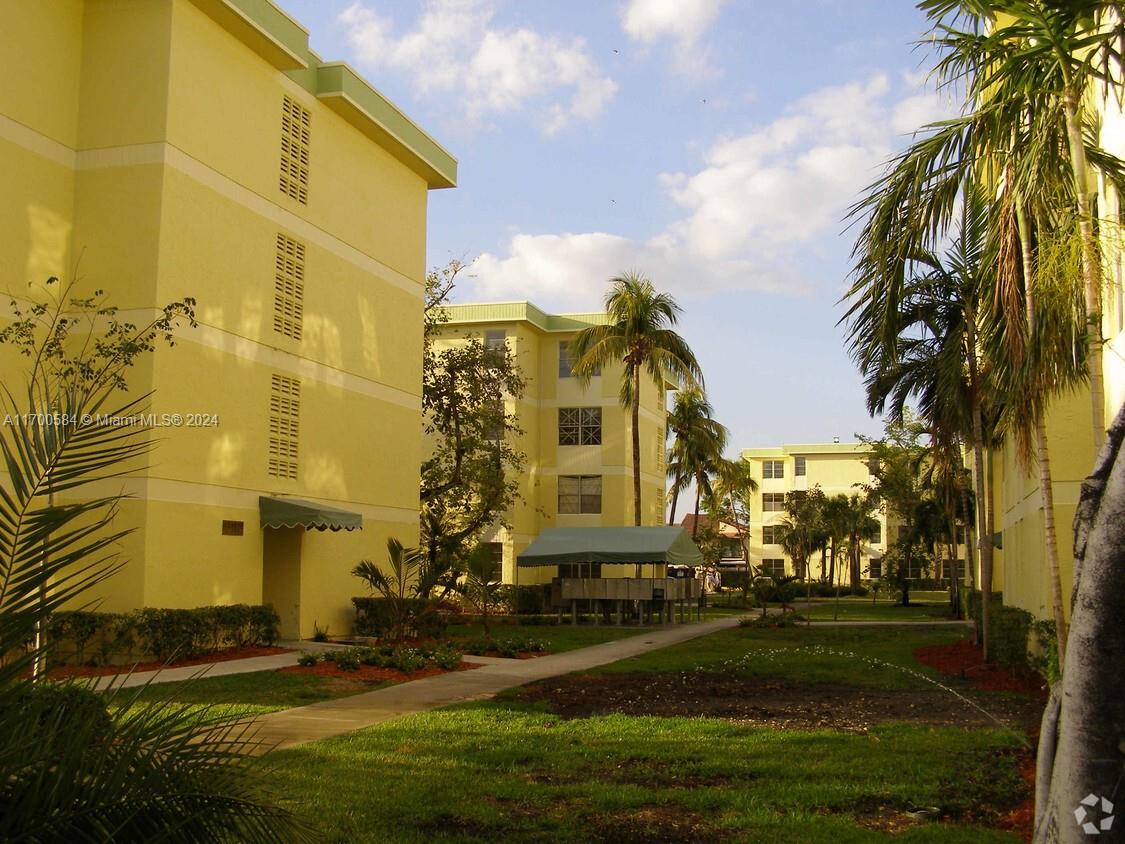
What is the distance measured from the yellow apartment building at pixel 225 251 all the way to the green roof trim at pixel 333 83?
6 cm

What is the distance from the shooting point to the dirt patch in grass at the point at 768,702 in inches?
493

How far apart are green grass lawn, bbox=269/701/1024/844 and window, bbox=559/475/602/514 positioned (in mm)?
34775

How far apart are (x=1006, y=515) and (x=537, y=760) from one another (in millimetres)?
17788

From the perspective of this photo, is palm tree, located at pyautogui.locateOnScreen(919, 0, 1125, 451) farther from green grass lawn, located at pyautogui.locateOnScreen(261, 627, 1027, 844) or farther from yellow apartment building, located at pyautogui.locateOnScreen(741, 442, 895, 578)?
yellow apartment building, located at pyautogui.locateOnScreen(741, 442, 895, 578)

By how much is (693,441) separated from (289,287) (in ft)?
116

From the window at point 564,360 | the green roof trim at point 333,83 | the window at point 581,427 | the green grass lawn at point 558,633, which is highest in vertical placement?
the green roof trim at point 333,83

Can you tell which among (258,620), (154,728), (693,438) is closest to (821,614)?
(693,438)

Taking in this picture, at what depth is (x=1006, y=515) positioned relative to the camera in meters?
24.4

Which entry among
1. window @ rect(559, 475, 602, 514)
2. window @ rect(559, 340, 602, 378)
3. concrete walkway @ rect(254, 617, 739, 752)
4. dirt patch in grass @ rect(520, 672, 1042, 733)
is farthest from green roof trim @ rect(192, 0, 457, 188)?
window @ rect(559, 475, 602, 514)

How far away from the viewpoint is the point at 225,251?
68.7 feet

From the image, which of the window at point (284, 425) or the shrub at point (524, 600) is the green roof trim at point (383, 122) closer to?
the window at point (284, 425)

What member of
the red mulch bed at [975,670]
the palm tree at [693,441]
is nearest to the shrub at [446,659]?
the red mulch bed at [975,670]

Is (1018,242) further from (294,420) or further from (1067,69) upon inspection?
(294,420)

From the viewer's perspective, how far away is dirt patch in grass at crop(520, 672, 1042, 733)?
12531mm
